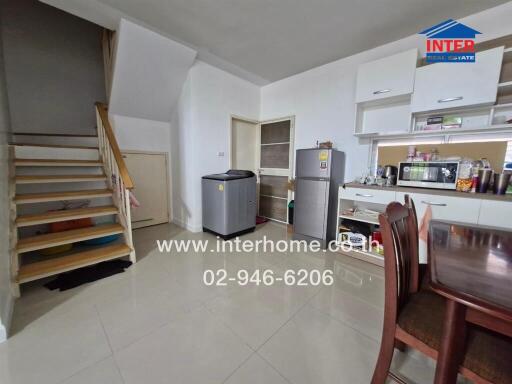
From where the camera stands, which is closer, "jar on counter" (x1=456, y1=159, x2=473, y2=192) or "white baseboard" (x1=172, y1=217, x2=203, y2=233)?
"jar on counter" (x1=456, y1=159, x2=473, y2=192)

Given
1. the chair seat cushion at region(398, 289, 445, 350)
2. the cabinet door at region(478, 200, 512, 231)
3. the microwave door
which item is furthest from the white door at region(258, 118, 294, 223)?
the chair seat cushion at region(398, 289, 445, 350)

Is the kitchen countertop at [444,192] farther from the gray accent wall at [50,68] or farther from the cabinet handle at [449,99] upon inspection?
the gray accent wall at [50,68]

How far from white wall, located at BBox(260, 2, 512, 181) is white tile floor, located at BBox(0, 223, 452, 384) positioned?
1744 mm

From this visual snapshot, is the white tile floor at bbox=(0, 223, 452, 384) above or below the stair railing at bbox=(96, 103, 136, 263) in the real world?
below

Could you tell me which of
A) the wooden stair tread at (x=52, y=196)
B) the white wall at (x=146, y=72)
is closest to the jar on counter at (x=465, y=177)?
the white wall at (x=146, y=72)

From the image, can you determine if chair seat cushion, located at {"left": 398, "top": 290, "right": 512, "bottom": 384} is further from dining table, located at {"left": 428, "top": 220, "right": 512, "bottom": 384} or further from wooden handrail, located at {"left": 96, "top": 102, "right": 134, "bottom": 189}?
wooden handrail, located at {"left": 96, "top": 102, "right": 134, "bottom": 189}

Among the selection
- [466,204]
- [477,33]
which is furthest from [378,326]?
[477,33]

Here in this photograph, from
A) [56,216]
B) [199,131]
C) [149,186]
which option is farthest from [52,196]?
[199,131]

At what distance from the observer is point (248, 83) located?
3.90 meters

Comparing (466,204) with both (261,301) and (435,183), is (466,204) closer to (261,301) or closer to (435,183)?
(435,183)

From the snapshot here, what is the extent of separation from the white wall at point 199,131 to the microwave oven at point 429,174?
8.46 feet

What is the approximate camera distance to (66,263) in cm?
202

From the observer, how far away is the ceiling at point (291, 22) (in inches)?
80.9

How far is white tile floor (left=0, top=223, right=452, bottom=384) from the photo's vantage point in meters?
1.17
